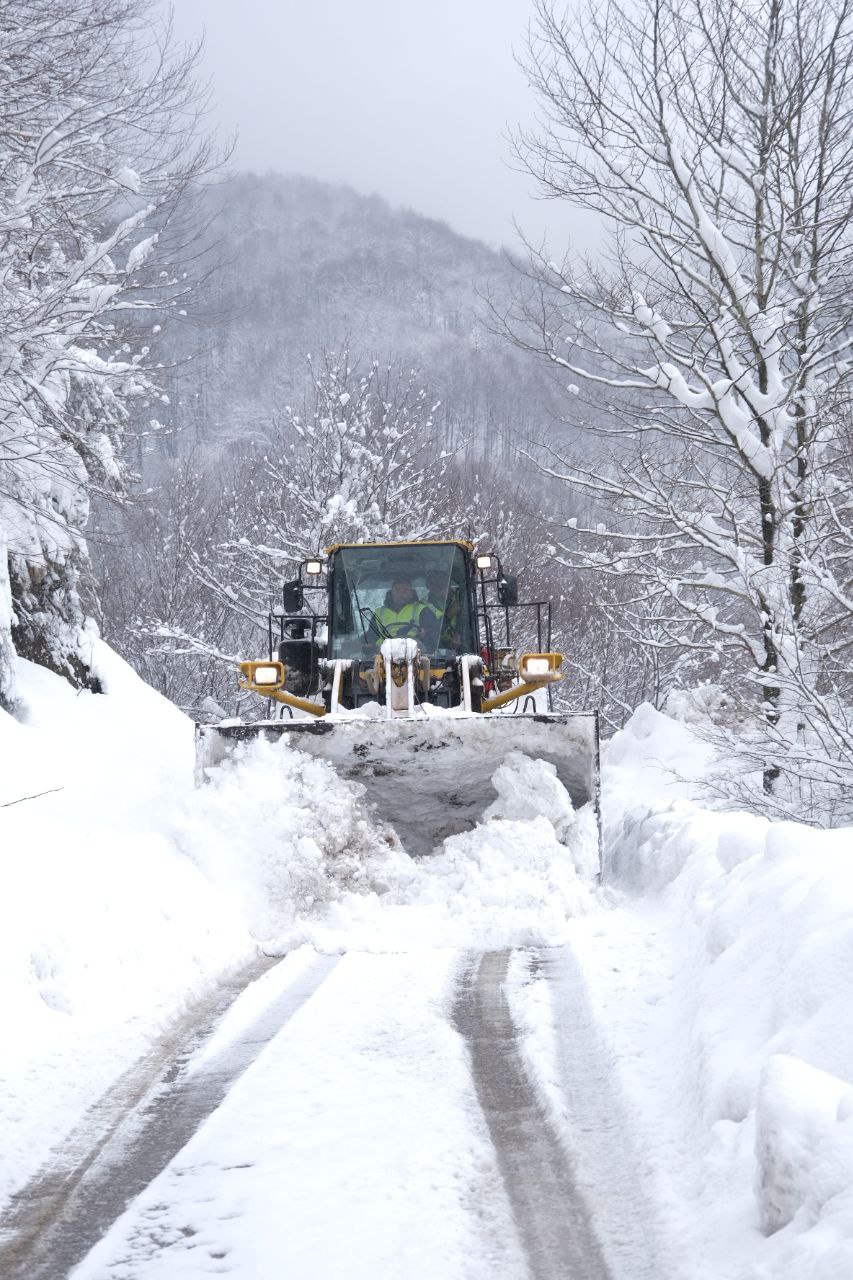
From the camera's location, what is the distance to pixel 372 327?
165 metres

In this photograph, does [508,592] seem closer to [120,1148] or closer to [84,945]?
[84,945]

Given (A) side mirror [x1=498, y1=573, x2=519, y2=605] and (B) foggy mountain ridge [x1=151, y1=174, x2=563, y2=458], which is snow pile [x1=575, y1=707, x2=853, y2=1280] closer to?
(A) side mirror [x1=498, y1=573, x2=519, y2=605]

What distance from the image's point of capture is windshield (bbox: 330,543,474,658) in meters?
9.27

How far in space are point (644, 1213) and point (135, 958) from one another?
2.97 meters

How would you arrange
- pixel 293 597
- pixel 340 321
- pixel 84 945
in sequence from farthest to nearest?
pixel 340 321
pixel 293 597
pixel 84 945

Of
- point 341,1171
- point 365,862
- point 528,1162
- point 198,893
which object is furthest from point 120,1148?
point 365,862

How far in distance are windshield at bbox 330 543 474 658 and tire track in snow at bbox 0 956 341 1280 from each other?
5159 mm

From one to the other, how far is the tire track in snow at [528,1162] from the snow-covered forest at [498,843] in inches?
0.7

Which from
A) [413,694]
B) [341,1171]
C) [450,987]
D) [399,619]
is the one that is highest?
[399,619]

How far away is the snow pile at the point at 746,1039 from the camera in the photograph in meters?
2.21

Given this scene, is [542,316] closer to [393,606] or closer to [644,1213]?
[393,606]

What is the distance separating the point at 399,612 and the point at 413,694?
1.53 m

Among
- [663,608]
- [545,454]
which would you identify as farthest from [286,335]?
[545,454]

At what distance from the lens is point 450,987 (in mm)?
4715
